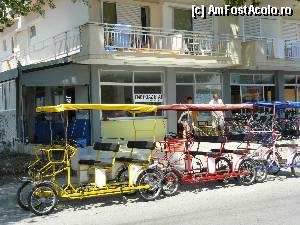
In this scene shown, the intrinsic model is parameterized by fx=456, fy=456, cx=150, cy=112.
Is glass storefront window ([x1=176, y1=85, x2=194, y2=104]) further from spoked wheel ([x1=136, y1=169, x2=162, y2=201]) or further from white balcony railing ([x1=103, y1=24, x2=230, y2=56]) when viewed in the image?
spoked wheel ([x1=136, y1=169, x2=162, y2=201])

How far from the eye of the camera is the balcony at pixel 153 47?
1650 cm

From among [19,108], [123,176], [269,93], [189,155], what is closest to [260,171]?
[189,155]

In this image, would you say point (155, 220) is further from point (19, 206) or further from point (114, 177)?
point (19, 206)

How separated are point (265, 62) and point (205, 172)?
40.7ft

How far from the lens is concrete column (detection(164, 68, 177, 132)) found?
19.6 meters

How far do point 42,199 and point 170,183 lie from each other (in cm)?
269

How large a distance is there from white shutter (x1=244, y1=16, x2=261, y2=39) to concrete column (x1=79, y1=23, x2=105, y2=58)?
8.88 m

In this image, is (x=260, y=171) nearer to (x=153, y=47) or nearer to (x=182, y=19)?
(x=153, y=47)

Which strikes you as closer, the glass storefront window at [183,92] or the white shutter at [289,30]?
the glass storefront window at [183,92]

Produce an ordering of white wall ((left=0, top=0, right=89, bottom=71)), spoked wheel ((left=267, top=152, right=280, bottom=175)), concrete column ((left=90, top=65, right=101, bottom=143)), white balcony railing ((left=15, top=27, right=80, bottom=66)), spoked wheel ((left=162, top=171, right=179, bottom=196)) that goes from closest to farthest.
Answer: spoked wheel ((left=162, top=171, right=179, bottom=196)) < spoked wheel ((left=267, top=152, right=280, bottom=175)) < concrete column ((left=90, top=65, right=101, bottom=143)) < white balcony railing ((left=15, top=27, right=80, bottom=66)) < white wall ((left=0, top=0, right=89, bottom=71))

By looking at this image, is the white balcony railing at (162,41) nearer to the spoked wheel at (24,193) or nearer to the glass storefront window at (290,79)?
the glass storefront window at (290,79)

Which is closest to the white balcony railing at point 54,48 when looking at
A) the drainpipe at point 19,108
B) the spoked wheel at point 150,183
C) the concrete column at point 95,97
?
the concrete column at point 95,97

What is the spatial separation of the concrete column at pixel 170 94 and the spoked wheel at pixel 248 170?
9.08 meters

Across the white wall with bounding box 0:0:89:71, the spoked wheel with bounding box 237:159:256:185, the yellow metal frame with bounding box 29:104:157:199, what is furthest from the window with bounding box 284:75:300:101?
the yellow metal frame with bounding box 29:104:157:199
